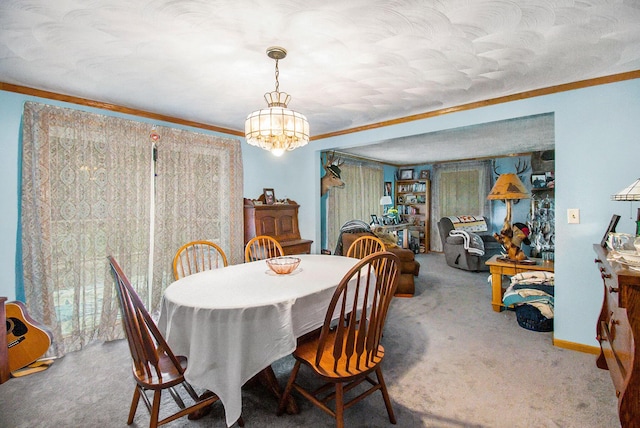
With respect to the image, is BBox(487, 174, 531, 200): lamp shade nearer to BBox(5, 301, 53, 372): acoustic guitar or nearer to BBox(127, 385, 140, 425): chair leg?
BBox(127, 385, 140, 425): chair leg

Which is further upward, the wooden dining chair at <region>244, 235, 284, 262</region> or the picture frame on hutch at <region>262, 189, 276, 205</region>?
the picture frame on hutch at <region>262, 189, 276, 205</region>

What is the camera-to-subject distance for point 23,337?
89.8 inches

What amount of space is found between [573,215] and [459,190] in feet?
16.5

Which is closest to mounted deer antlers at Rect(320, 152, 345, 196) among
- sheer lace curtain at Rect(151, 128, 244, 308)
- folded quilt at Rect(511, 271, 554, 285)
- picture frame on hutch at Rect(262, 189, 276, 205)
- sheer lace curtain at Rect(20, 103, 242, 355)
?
picture frame on hutch at Rect(262, 189, 276, 205)

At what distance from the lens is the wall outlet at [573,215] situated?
2.47 meters

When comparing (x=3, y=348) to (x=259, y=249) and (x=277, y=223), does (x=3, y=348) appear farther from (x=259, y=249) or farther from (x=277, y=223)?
(x=277, y=223)

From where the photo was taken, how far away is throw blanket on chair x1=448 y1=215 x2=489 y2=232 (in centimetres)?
658

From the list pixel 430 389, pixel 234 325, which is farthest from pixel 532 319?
pixel 234 325

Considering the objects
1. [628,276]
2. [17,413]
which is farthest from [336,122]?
[17,413]

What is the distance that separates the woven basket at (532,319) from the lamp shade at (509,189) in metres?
1.18

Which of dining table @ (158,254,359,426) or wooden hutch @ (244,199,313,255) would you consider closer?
dining table @ (158,254,359,426)

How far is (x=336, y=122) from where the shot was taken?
3.74m

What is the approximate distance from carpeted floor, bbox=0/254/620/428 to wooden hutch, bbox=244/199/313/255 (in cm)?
164

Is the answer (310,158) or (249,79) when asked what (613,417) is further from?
(310,158)
